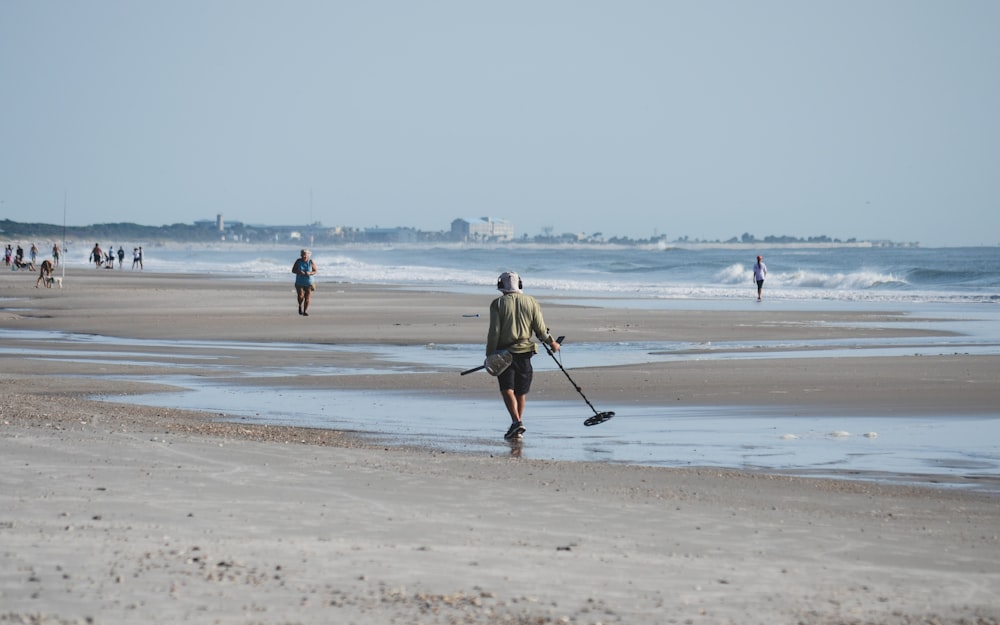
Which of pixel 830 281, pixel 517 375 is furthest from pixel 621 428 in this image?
pixel 830 281

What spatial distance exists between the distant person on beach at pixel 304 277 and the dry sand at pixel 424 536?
584 inches

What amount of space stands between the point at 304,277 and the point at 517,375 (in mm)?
16719

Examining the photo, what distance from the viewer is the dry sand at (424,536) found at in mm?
5047

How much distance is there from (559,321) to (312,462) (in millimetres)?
18131

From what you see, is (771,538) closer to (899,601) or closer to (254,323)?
(899,601)

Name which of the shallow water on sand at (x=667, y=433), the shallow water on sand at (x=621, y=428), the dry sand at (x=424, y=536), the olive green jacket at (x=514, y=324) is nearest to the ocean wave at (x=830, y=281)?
the shallow water on sand at (x=621, y=428)

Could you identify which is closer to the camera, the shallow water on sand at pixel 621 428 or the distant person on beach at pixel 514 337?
the shallow water on sand at pixel 621 428

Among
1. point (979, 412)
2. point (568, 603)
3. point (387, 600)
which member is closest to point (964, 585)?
point (568, 603)

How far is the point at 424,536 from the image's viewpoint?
6246 mm

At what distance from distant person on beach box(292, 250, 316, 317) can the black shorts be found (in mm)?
15813

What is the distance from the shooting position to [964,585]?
5602 mm

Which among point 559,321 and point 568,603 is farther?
point 559,321

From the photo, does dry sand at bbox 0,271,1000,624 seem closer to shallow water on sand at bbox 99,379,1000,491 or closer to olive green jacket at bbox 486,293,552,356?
shallow water on sand at bbox 99,379,1000,491

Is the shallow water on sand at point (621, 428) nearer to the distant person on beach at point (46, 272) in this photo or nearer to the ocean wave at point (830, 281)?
the distant person on beach at point (46, 272)
